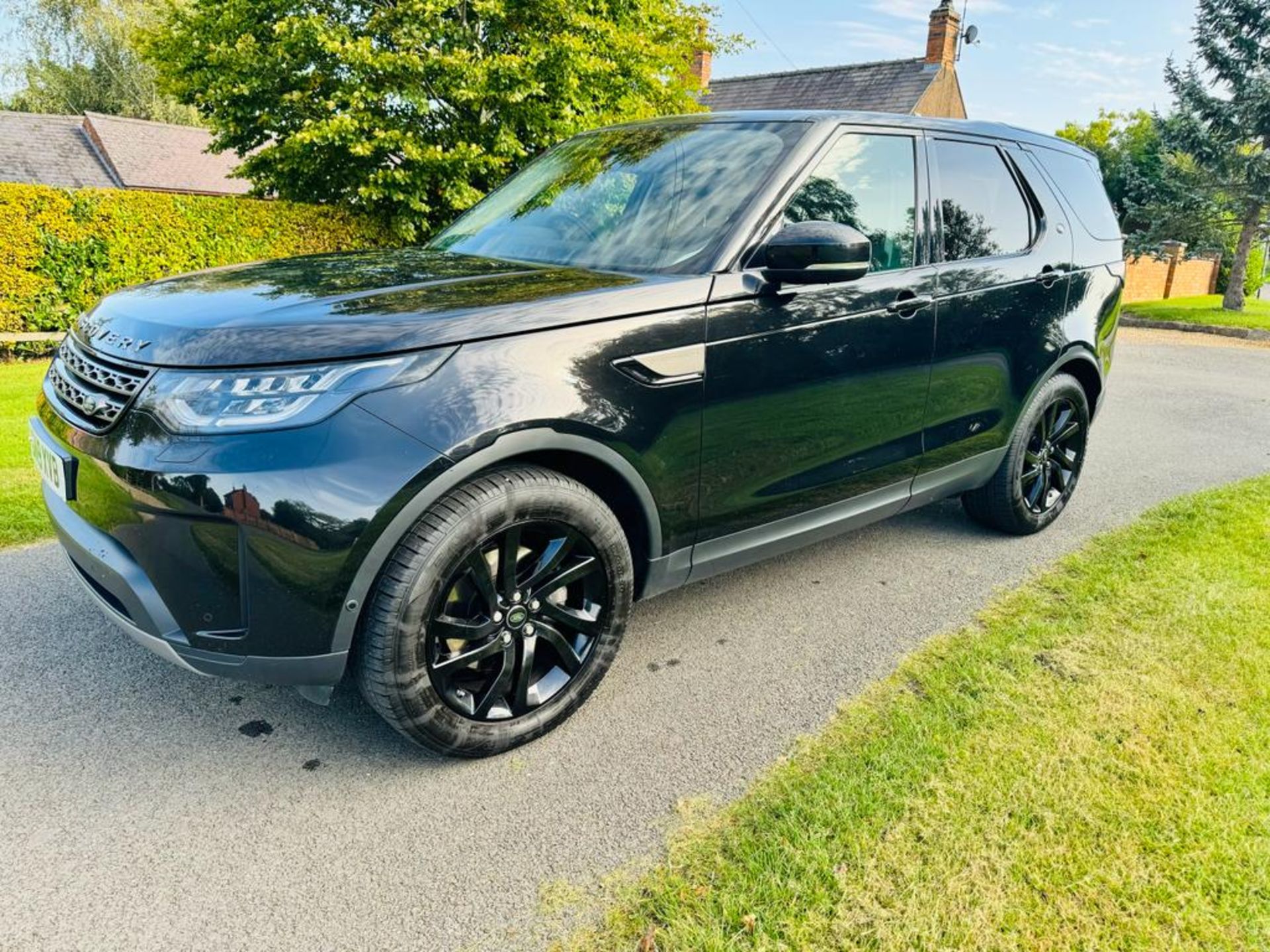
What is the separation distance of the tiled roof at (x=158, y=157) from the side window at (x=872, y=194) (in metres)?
28.2

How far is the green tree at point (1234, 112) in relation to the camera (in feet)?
63.6

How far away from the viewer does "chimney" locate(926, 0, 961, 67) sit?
24812 millimetres

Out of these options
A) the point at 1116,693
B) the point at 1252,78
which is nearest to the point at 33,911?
the point at 1116,693

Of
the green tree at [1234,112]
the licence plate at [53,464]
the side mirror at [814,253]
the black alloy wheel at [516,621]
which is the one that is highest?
the green tree at [1234,112]

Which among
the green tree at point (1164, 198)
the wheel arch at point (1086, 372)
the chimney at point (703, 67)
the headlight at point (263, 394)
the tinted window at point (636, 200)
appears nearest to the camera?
the headlight at point (263, 394)

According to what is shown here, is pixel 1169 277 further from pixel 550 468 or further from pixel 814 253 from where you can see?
pixel 550 468

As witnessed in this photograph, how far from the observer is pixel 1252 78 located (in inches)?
767

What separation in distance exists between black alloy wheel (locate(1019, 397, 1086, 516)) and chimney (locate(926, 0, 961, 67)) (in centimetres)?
2448

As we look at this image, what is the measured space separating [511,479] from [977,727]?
65.6 inches

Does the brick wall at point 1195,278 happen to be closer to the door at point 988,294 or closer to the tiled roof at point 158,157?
the door at point 988,294

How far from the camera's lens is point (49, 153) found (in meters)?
26.4

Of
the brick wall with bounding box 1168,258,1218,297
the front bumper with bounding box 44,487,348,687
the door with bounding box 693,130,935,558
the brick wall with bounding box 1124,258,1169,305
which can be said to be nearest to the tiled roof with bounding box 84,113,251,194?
the brick wall with bounding box 1124,258,1169,305

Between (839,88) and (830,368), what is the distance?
27128mm

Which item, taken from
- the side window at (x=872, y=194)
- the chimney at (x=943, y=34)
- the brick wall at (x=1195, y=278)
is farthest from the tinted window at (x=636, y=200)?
the brick wall at (x=1195, y=278)
